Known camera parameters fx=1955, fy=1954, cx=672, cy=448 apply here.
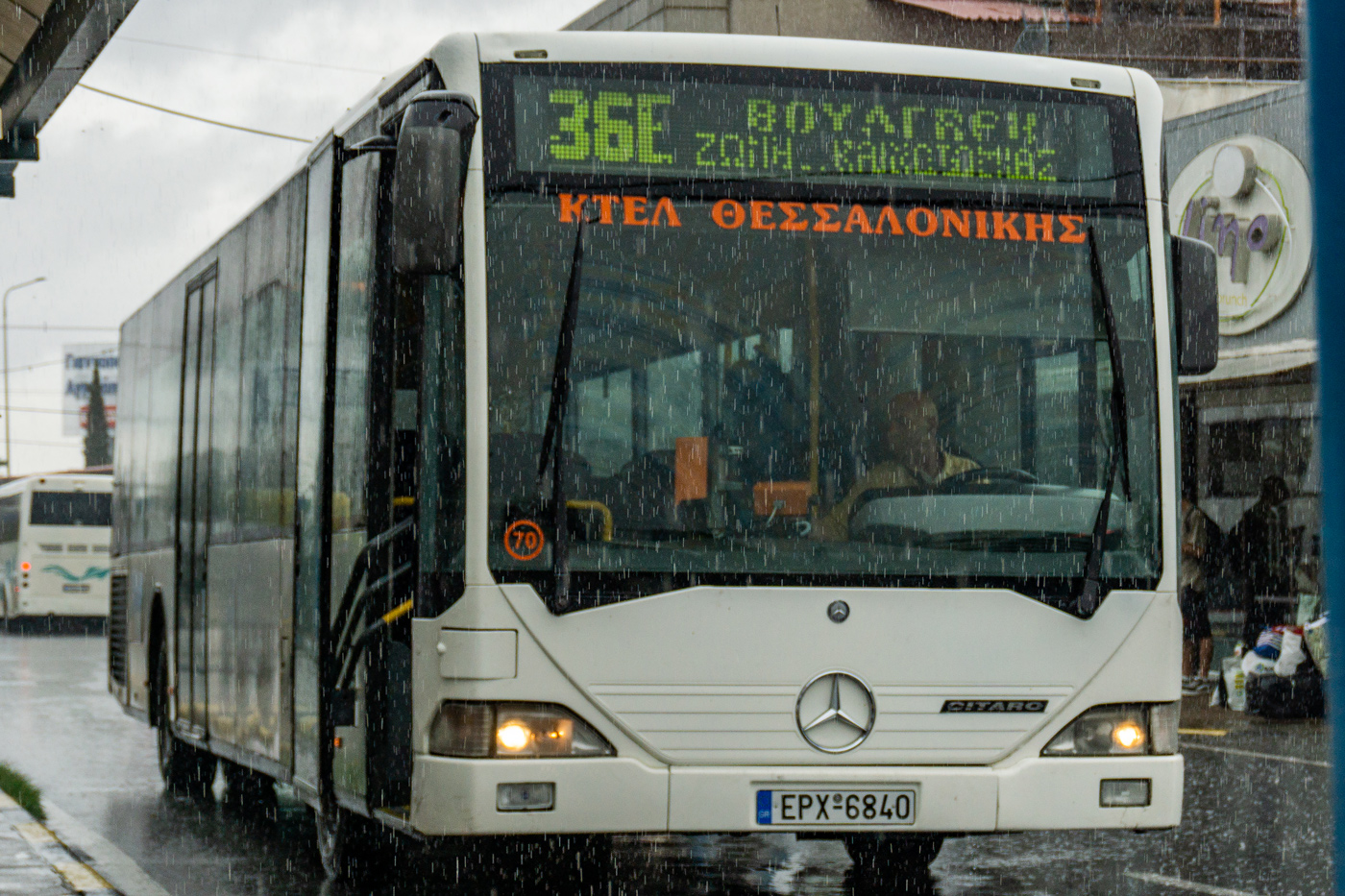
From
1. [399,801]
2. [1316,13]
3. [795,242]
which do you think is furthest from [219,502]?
[1316,13]

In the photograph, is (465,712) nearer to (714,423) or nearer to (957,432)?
(714,423)

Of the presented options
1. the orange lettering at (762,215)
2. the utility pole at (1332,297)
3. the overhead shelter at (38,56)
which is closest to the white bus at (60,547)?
the overhead shelter at (38,56)

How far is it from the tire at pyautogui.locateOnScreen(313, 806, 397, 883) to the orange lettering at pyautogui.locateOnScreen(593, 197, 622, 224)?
277cm

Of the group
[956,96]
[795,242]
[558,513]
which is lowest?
[558,513]

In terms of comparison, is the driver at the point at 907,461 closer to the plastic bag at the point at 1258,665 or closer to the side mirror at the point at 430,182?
the side mirror at the point at 430,182

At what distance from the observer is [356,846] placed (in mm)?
7887

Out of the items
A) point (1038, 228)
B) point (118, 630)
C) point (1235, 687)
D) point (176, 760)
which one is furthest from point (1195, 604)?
point (1038, 228)

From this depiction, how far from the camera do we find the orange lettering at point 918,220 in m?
6.60

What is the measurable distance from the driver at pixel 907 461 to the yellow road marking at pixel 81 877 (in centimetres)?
347

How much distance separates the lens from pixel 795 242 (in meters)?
6.49

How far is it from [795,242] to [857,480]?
81 centimetres

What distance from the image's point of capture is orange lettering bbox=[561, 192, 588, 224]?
6.40 metres

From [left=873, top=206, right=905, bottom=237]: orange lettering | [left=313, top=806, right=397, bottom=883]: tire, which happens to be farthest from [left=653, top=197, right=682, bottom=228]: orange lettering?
[left=313, top=806, right=397, bottom=883]: tire

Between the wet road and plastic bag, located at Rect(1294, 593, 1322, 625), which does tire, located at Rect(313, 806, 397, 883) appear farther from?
plastic bag, located at Rect(1294, 593, 1322, 625)
